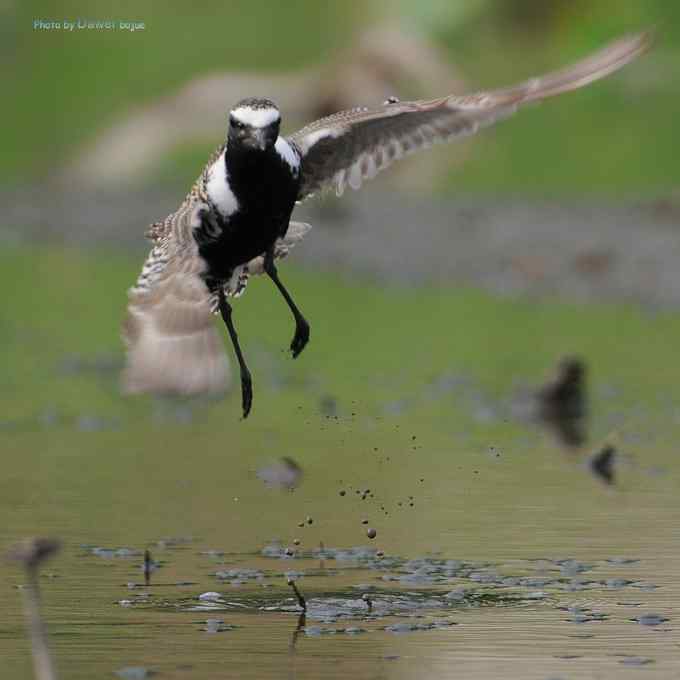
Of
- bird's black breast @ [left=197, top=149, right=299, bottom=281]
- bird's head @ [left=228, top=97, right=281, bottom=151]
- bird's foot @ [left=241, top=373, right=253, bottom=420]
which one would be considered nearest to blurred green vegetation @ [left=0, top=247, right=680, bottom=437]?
bird's foot @ [left=241, top=373, right=253, bottom=420]

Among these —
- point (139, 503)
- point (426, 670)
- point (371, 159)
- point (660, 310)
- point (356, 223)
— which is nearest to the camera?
point (426, 670)

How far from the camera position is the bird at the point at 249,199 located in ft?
25.3

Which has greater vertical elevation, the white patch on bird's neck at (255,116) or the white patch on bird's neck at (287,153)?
the white patch on bird's neck at (287,153)

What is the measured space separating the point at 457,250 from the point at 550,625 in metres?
11.3

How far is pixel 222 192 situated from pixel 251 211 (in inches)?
5.0

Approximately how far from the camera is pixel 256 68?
25.2 meters

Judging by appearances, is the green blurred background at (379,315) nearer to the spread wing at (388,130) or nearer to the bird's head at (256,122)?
the spread wing at (388,130)

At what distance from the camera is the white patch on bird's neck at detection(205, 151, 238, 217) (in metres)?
7.95

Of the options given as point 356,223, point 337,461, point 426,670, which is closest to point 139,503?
point 337,461

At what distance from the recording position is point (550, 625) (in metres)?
7.43

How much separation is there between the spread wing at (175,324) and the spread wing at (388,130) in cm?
65

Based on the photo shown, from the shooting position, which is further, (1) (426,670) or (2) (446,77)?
(2) (446,77)

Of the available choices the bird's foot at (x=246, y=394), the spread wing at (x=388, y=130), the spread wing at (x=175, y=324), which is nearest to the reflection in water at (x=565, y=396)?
the spread wing at (x=388, y=130)

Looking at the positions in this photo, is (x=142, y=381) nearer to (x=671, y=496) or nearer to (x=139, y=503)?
(x=139, y=503)
